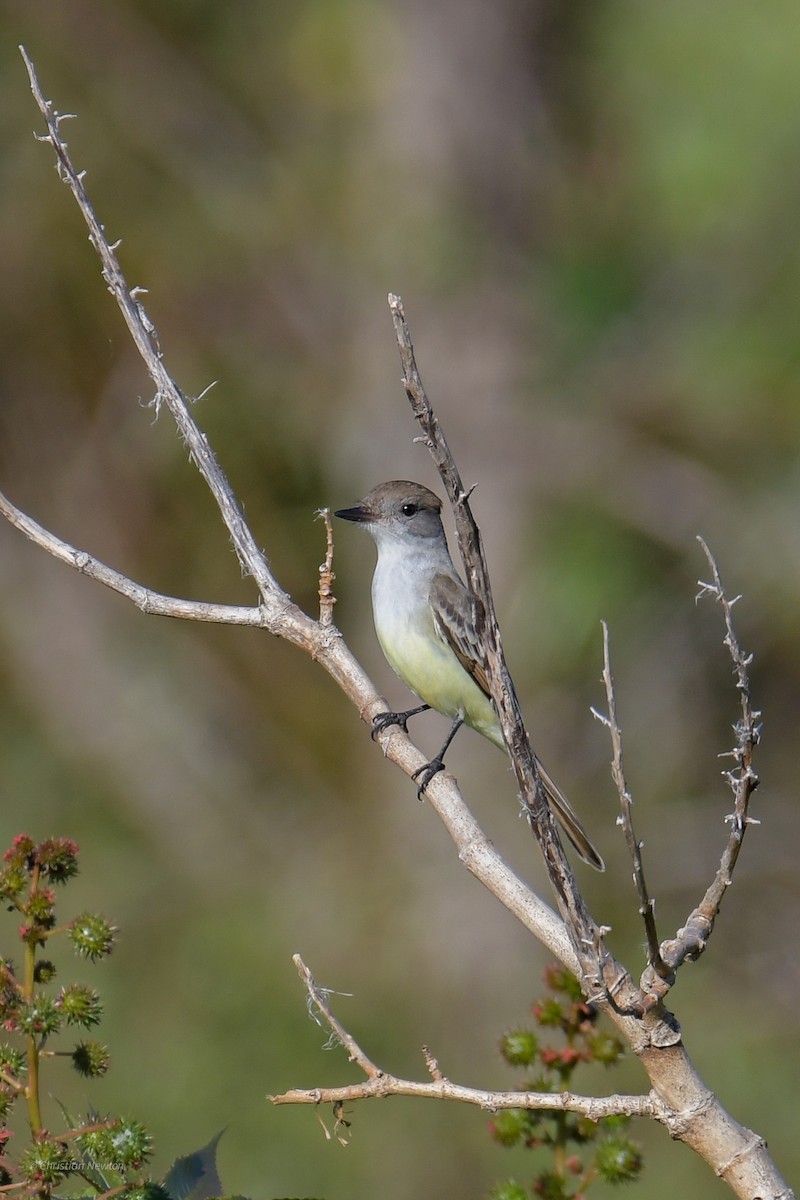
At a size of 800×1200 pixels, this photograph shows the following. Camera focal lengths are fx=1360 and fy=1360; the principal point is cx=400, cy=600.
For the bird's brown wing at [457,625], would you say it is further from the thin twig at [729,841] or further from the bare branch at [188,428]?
the thin twig at [729,841]

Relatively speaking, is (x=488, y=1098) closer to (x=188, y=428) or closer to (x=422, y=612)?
(x=188, y=428)

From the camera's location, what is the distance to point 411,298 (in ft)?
29.3

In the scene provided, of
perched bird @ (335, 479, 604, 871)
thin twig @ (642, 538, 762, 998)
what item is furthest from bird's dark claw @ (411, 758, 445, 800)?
perched bird @ (335, 479, 604, 871)

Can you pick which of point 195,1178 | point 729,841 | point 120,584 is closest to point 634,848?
point 729,841

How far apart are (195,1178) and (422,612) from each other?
2.82 metres

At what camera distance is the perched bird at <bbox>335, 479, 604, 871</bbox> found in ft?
15.4

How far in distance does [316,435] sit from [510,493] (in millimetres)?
1377

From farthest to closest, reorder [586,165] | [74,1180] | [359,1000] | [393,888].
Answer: [586,165] < [393,888] < [359,1000] < [74,1180]

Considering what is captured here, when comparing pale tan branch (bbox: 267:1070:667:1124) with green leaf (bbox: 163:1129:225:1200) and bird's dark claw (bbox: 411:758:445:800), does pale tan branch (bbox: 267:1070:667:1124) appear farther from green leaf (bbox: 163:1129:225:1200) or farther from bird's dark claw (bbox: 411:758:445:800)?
bird's dark claw (bbox: 411:758:445:800)

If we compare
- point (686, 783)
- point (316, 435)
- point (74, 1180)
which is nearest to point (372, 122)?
point (316, 435)

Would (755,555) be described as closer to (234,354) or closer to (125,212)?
(234,354)

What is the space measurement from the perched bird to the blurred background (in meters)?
3.53

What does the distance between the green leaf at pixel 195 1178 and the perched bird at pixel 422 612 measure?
255 centimetres

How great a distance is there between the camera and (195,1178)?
6.75 feet
